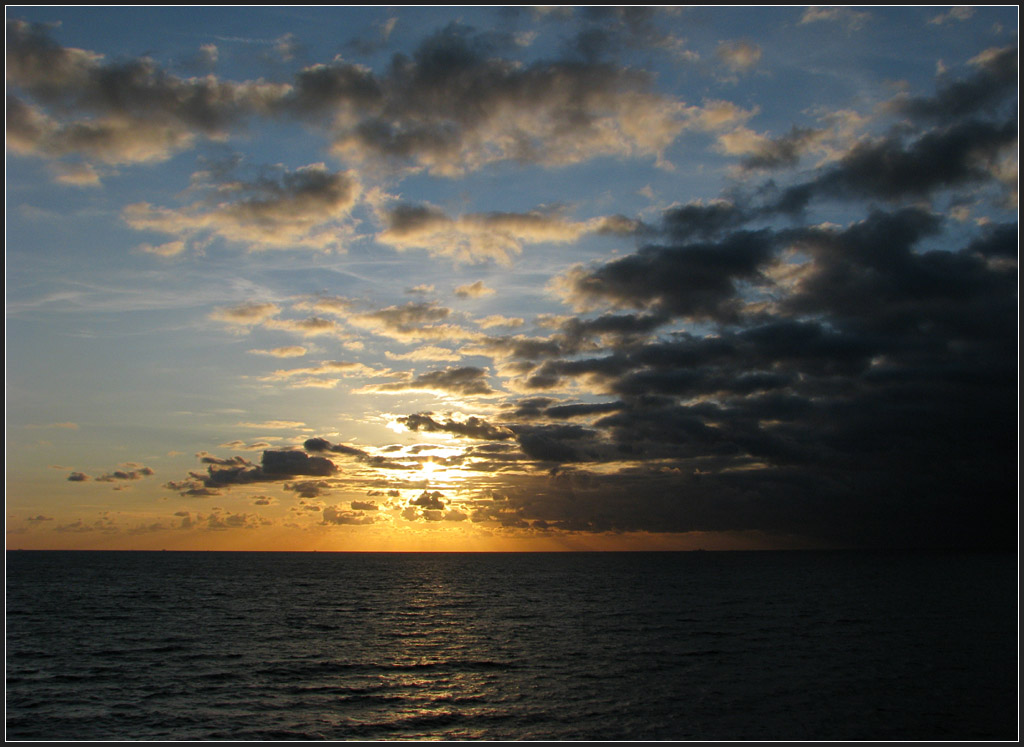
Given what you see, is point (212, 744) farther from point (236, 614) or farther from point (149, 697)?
point (236, 614)

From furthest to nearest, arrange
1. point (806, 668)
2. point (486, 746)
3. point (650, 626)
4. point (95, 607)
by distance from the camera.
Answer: point (95, 607)
point (650, 626)
point (806, 668)
point (486, 746)

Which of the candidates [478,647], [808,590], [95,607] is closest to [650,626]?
[478,647]

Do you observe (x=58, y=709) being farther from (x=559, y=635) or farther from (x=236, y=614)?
(x=236, y=614)

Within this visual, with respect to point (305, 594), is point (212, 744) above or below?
above

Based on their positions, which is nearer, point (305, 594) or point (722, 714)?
point (722, 714)

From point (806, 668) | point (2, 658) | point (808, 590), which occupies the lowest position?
point (808, 590)

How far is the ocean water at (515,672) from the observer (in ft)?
116

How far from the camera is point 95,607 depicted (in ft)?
317

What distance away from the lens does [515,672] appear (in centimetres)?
4869

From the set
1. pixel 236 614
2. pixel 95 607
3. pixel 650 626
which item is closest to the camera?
pixel 650 626

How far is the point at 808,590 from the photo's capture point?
A: 127875 mm

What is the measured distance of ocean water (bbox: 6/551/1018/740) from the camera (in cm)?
3528

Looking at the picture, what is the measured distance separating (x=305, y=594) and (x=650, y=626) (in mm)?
75974

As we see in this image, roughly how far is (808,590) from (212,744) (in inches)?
4971
